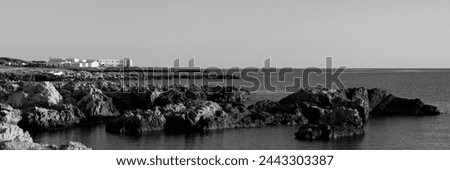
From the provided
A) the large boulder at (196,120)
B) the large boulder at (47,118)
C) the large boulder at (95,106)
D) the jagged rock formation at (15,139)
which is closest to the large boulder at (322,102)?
the large boulder at (196,120)

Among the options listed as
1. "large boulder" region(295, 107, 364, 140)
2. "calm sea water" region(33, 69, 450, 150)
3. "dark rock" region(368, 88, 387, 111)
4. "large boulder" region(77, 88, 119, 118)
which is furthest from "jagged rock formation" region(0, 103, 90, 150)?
"dark rock" region(368, 88, 387, 111)

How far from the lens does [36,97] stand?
44.2 m

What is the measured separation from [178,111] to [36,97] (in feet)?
39.7

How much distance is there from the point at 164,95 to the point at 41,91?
12538mm

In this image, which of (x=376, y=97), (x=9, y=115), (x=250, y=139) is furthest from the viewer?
(x=376, y=97)

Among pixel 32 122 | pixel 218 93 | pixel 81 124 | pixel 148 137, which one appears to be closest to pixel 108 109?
pixel 81 124

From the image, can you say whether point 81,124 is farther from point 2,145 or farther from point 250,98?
point 250,98

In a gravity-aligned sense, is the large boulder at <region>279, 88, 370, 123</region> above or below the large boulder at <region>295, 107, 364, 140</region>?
above

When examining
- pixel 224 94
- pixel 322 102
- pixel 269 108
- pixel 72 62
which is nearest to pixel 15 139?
pixel 269 108

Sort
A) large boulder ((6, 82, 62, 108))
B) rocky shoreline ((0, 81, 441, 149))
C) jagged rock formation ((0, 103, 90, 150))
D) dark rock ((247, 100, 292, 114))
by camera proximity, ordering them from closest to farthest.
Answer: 1. jagged rock formation ((0, 103, 90, 150))
2. rocky shoreline ((0, 81, 441, 149))
3. large boulder ((6, 82, 62, 108))
4. dark rock ((247, 100, 292, 114))

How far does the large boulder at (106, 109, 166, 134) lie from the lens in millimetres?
37562

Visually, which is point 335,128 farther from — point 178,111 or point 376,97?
point 376,97

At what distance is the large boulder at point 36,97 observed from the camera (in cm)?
4375

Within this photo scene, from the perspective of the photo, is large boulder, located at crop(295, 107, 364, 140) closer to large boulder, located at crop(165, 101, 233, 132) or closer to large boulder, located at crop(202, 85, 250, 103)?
large boulder, located at crop(165, 101, 233, 132)
